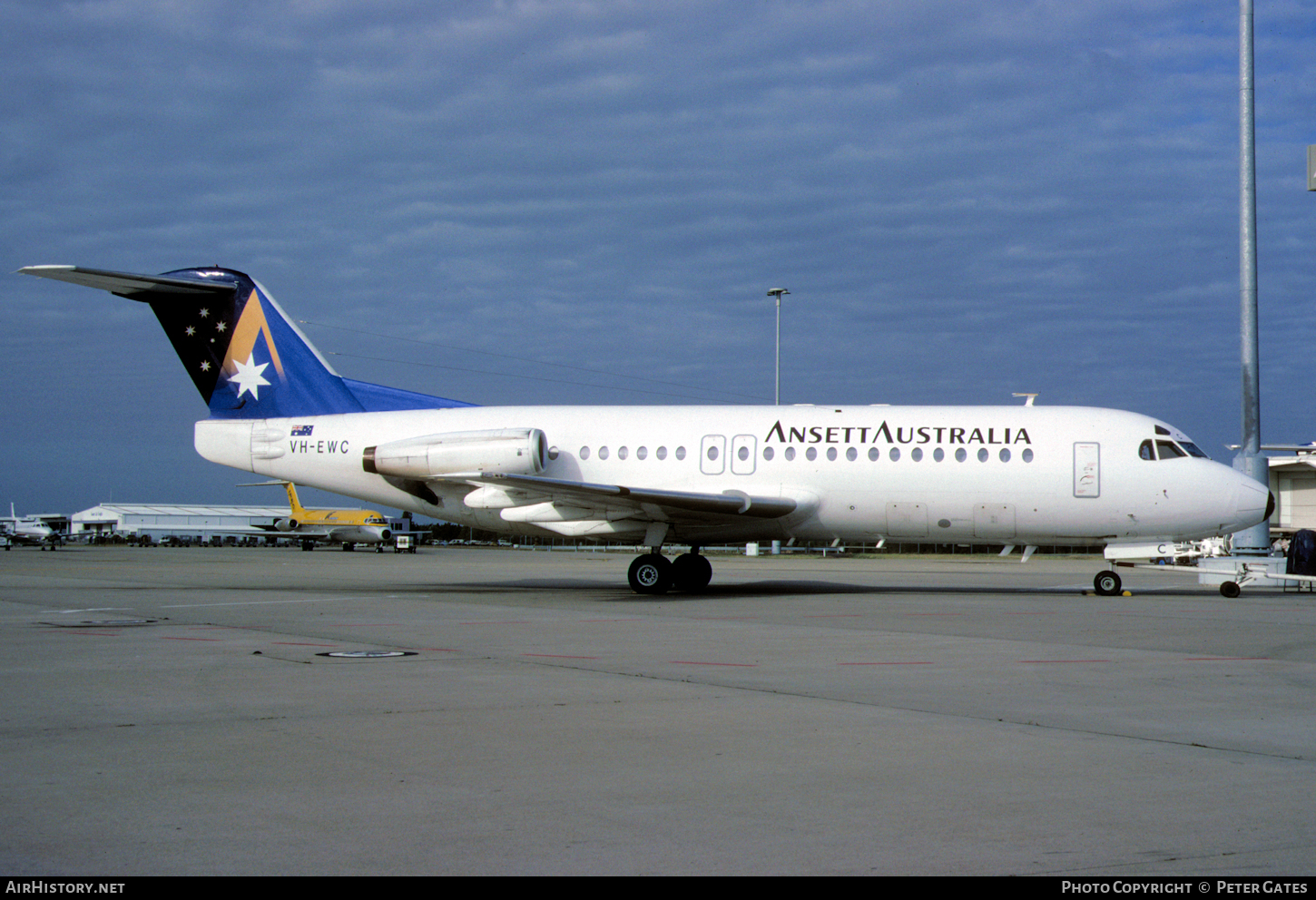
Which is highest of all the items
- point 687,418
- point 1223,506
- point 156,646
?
point 687,418

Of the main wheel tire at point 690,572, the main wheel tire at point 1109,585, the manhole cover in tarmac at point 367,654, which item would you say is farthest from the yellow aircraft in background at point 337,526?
the manhole cover in tarmac at point 367,654

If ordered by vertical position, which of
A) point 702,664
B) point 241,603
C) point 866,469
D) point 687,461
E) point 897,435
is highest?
point 897,435

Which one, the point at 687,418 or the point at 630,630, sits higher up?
the point at 687,418

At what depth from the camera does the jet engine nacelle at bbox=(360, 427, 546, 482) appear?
71.5 ft

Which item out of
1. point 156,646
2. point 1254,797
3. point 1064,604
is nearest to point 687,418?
point 1064,604

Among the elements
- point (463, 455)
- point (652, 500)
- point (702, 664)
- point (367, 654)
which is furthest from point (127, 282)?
point (702, 664)

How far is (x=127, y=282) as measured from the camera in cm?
2258

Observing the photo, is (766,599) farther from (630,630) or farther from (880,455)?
(630,630)

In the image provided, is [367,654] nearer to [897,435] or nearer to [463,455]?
[463,455]

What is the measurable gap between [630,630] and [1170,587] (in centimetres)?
1494

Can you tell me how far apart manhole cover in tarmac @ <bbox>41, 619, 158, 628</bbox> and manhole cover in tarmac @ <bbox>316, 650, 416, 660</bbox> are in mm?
4662

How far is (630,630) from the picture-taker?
14477 millimetres

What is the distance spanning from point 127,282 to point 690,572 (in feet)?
41.5
